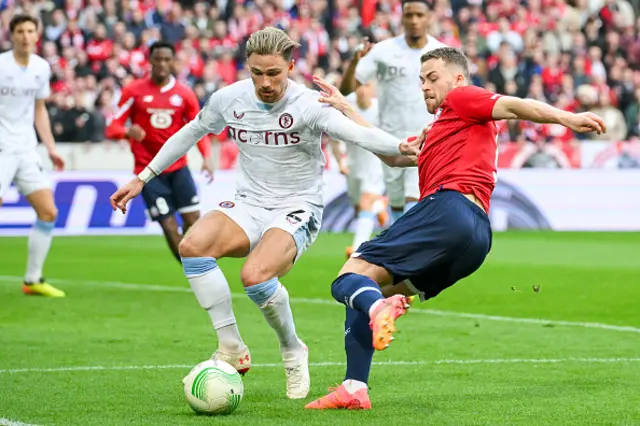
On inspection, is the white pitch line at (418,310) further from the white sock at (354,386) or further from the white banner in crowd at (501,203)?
the white banner in crowd at (501,203)

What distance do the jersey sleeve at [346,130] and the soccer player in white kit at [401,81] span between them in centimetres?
453

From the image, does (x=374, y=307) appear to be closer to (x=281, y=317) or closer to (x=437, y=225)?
(x=437, y=225)

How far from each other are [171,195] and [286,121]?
6.01 metres

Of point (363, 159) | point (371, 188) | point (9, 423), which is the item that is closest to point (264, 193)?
point (9, 423)

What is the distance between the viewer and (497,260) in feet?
54.2

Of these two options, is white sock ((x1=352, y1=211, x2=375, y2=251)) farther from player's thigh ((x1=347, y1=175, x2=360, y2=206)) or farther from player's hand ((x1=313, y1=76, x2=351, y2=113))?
player's hand ((x1=313, y1=76, x2=351, y2=113))

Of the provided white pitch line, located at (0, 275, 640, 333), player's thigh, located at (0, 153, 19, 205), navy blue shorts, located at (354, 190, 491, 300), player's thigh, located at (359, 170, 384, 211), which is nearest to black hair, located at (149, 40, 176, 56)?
player's thigh, located at (0, 153, 19, 205)

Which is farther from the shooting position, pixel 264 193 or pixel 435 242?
pixel 264 193

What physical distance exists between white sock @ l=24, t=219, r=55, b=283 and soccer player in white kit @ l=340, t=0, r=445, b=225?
3.42 m

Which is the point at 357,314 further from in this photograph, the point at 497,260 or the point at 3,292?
the point at 497,260

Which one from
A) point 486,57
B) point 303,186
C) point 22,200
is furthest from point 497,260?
point 486,57

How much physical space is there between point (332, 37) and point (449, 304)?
15.6 meters

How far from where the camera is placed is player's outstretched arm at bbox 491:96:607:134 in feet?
19.4

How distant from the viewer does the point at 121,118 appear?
13352mm
